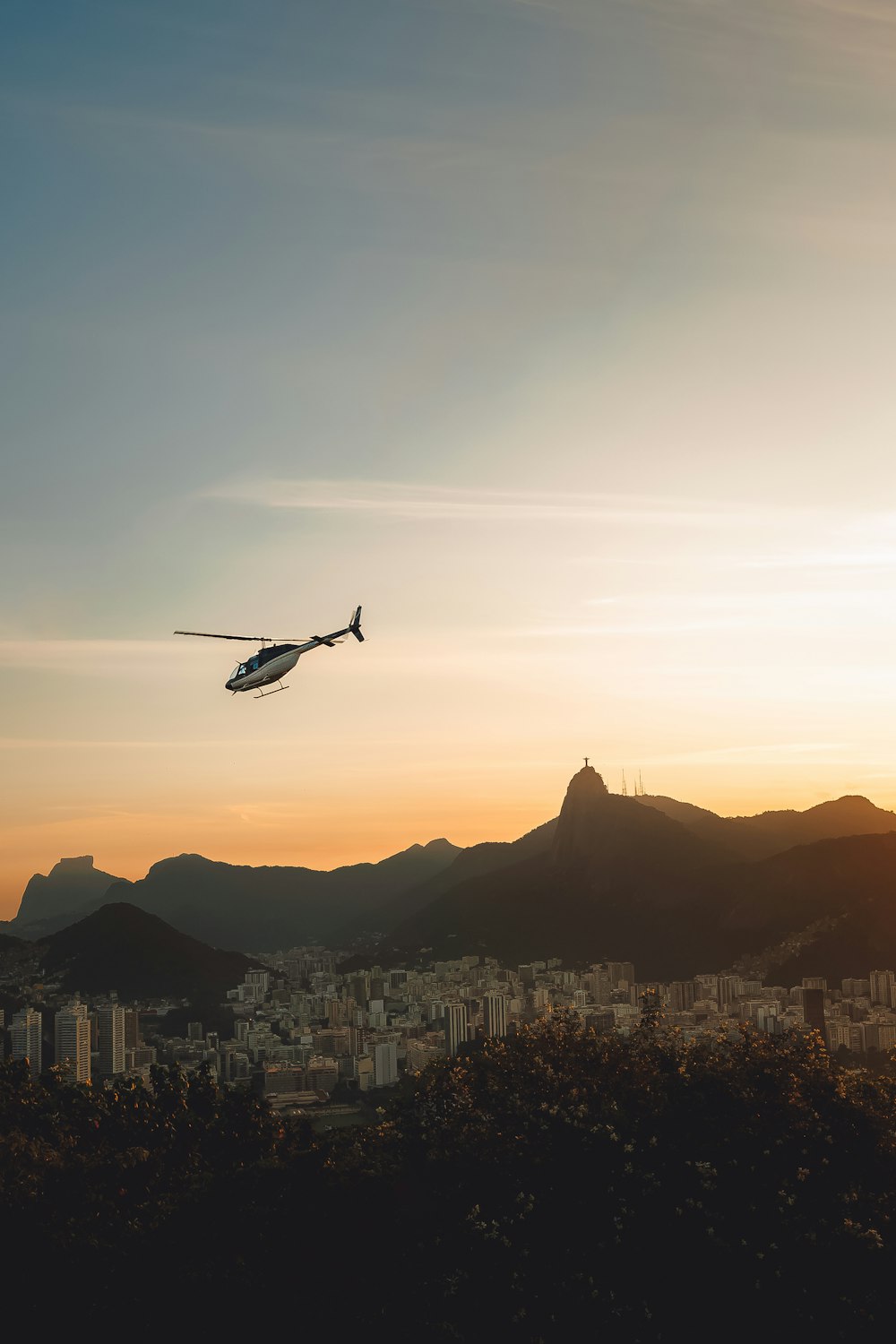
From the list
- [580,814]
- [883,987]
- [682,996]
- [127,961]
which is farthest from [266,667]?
[580,814]

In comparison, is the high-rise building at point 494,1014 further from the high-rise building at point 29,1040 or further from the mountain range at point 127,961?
the mountain range at point 127,961

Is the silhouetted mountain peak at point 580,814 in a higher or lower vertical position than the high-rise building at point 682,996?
higher

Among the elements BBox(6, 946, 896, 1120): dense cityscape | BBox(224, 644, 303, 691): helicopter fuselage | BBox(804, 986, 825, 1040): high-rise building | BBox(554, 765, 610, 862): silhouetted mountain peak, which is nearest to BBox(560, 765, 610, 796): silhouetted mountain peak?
BBox(554, 765, 610, 862): silhouetted mountain peak

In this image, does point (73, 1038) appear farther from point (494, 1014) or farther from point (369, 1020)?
point (369, 1020)

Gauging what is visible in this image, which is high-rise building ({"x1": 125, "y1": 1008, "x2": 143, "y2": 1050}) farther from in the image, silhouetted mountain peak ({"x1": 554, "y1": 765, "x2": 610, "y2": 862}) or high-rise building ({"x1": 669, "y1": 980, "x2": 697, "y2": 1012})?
silhouetted mountain peak ({"x1": 554, "y1": 765, "x2": 610, "y2": 862})

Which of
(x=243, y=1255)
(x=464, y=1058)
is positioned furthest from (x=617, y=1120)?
(x=464, y=1058)

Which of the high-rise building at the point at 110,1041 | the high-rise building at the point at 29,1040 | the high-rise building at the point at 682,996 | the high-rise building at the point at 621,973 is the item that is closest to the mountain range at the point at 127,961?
the high-rise building at the point at 110,1041

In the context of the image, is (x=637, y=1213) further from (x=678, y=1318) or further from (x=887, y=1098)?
(x=887, y=1098)
